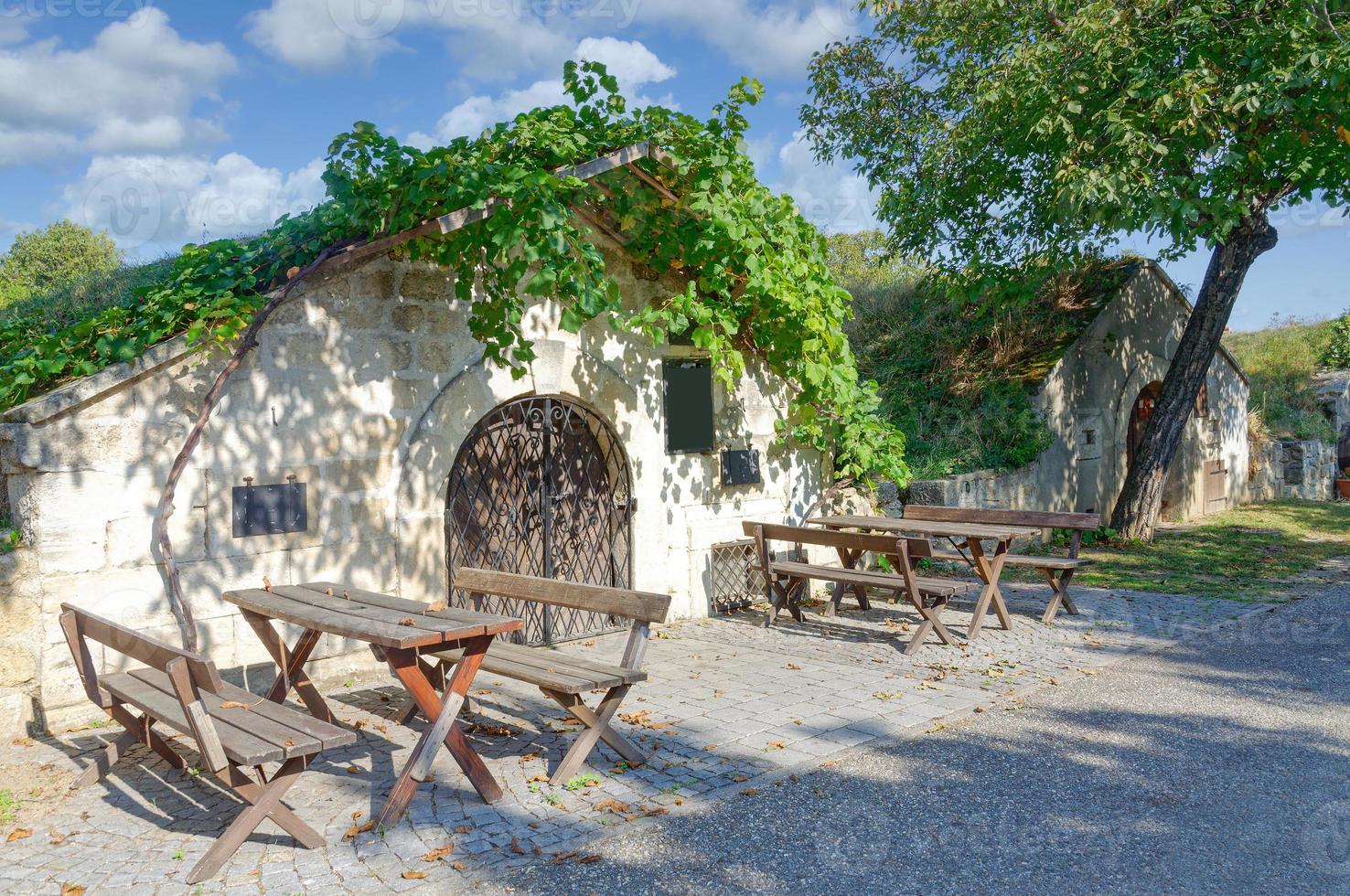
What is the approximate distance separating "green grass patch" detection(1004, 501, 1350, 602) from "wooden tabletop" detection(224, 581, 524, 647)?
7.56 m

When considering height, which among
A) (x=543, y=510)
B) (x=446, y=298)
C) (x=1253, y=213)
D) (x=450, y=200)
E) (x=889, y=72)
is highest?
(x=889, y=72)

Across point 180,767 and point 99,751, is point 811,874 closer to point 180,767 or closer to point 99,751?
point 180,767

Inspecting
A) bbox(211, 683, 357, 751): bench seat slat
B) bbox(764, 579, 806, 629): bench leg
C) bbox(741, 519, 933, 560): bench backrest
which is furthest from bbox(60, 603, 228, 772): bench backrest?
bbox(764, 579, 806, 629): bench leg

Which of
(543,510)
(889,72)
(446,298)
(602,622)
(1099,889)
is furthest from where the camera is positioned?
(889,72)

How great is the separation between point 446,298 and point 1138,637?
5796mm

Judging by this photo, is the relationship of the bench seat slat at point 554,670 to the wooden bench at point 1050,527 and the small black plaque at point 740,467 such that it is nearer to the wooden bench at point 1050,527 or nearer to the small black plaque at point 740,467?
the small black plaque at point 740,467

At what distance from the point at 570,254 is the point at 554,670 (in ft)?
9.23

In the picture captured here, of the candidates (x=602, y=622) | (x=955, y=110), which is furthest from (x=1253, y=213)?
(x=602, y=622)

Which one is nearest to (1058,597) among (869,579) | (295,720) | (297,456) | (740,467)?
(869,579)

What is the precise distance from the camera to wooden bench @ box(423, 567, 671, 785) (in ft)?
14.6

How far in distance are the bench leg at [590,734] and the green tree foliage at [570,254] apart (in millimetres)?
Answer: 2561

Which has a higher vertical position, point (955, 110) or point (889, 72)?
point (889, 72)

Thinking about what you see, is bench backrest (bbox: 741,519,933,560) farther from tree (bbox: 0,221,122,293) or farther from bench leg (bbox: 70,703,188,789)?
tree (bbox: 0,221,122,293)

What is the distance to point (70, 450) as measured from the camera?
5199 millimetres
